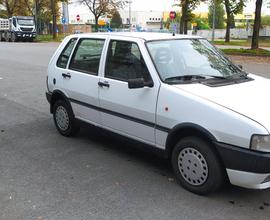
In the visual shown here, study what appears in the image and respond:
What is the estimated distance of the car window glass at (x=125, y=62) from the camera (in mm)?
4613

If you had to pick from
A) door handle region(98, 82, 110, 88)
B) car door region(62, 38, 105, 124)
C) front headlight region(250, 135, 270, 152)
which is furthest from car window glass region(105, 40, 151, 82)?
front headlight region(250, 135, 270, 152)

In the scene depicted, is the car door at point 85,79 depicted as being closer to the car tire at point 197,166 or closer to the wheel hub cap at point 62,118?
the wheel hub cap at point 62,118

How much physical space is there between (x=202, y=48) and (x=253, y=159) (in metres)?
2.00

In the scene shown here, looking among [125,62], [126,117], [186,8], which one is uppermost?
[186,8]

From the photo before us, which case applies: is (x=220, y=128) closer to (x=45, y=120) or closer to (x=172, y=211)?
(x=172, y=211)

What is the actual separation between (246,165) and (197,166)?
1.91 feet

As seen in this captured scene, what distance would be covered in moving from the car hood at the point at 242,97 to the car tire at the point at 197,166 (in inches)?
18.0

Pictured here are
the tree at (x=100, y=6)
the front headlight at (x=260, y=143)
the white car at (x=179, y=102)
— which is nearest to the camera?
the front headlight at (x=260, y=143)

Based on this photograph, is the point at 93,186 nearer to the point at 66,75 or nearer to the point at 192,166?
the point at 192,166

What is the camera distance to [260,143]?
350 centimetres

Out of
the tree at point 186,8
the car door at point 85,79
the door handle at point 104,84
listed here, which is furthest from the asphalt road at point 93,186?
the tree at point 186,8

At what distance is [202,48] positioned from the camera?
509 centimetres

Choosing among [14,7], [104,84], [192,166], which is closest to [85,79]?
[104,84]

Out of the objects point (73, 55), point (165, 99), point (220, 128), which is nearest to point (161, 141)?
point (165, 99)
